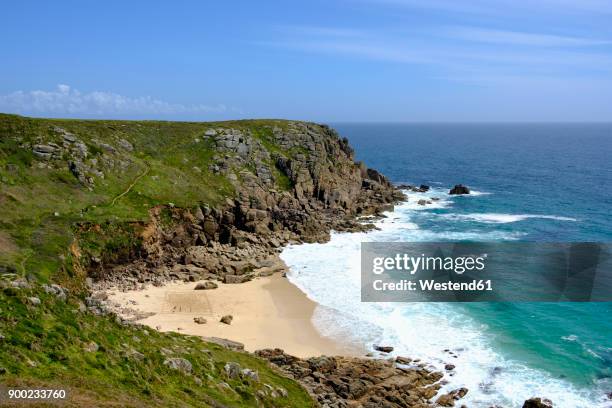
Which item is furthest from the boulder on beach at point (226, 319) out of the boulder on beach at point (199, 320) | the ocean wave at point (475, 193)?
the ocean wave at point (475, 193)

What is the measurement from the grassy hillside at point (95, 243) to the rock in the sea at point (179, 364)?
16.2 inches

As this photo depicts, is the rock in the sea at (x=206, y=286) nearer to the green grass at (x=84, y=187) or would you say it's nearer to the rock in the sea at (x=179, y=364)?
the green grass at (x=84, y=187)

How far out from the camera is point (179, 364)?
30.6 meters

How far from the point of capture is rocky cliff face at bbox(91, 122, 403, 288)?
2446 inches

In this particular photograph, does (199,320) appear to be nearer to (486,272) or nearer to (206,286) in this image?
(206,286)

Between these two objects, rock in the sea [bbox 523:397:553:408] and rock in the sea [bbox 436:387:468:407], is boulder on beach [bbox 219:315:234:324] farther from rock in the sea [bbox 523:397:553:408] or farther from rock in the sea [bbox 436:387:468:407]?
rock in the sea [bbox 523:397:553:408]

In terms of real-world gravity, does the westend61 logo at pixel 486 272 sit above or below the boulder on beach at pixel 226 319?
above

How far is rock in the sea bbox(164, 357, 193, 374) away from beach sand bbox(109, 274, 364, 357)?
13.6 metres

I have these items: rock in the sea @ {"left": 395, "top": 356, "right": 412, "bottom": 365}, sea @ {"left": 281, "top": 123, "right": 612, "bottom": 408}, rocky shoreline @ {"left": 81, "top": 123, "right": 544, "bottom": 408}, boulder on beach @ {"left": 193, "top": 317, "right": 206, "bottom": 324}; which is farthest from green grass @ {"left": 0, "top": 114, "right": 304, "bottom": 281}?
rock in the sea @ {"left": 395, "top": 356, "right": 412, "bottom": 365}

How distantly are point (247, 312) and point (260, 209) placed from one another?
93.1ft

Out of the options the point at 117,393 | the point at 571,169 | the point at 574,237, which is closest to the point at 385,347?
the point at 117,393

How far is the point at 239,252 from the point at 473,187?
8033cm

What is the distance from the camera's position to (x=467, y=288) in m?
59.8

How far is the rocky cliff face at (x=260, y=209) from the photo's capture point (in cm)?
6212
